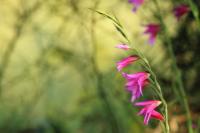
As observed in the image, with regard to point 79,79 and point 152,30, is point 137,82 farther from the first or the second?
point 79,79

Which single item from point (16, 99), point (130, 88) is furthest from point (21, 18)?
point (130, 88)

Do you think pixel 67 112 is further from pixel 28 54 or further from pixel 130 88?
pixel 130 88

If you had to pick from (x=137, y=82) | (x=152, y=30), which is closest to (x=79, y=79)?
(x=152, y=30)

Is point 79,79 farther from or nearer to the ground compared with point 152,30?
farther from the ground

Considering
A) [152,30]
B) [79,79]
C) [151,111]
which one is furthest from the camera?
[79,79]

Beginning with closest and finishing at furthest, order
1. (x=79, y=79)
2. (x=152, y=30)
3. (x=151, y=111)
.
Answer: (x=151, y=111)
(x=152, y=30)
(x=79, y=79)

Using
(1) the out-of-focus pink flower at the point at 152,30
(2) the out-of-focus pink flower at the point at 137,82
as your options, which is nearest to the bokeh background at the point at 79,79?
(1) the out-of-focus pink flower at the point at 152,30

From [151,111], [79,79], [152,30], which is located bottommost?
[151,111]

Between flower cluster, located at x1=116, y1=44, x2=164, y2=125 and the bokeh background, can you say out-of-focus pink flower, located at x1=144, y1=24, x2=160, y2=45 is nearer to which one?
the bokeh background

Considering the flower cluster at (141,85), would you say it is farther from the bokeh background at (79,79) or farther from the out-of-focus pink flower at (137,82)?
the bokeh background at (79,79)
